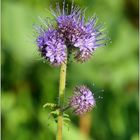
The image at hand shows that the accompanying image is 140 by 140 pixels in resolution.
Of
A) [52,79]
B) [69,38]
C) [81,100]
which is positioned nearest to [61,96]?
[81,100]

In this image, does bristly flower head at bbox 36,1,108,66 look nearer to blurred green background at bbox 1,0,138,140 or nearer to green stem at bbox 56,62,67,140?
green stem at bbox 56,62,67,140

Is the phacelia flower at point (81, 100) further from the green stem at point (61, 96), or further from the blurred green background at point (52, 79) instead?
the blurred green background at point (52, 79)

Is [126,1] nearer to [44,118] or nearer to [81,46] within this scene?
[44,118]

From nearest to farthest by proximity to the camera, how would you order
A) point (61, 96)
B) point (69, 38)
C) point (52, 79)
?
point (61, 96)
point (69, 38)
point (52, 79)

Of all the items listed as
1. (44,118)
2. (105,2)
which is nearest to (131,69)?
(105,2)

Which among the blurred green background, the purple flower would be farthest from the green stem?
the blurred green background

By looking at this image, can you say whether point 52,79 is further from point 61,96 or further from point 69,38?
point 61,96
